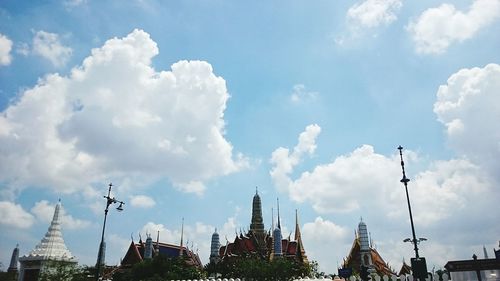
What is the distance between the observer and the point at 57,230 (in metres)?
67.6

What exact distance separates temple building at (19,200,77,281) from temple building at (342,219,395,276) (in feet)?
125

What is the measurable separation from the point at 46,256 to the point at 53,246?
3.98 m

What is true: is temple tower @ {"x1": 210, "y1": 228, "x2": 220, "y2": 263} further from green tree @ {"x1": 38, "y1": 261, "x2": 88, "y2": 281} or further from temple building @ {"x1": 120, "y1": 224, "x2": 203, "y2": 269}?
green tree @ {"x1": 38, "y1": 261, "x2": 88, "y2": 281}

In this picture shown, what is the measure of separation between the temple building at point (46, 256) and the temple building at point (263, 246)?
22420 mm

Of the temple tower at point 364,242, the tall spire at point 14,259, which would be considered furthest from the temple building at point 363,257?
the tall spire at point 14,259

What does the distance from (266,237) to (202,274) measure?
705 inches

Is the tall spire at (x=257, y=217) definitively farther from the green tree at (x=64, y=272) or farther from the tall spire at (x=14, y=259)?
the tall spire at (x=14, y=259)

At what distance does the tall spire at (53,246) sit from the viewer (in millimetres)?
60756

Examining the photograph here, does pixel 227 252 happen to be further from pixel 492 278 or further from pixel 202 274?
pixel 492 278

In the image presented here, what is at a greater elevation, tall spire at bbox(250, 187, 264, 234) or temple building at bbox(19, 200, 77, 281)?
tall spire at bbox(250, 187, 264, 234)

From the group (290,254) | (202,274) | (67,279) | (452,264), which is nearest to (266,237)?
(290,254)

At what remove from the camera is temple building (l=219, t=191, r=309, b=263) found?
60.8 m

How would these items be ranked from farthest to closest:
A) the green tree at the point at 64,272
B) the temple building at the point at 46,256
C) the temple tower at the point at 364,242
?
the temple building at the point at 46,256 < the temple tower at the point at 364,242 < the green tree at the point at 64,272

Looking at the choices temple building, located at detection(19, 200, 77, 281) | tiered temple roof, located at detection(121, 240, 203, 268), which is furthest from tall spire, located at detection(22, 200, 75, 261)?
tiered temple roof, located at detection(121, 240, 203, 268)
